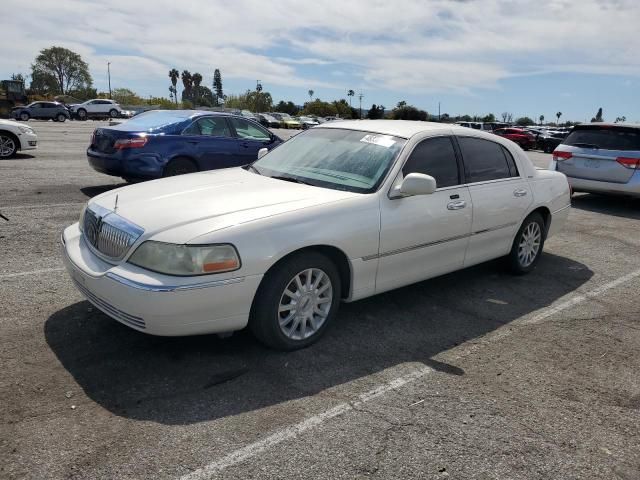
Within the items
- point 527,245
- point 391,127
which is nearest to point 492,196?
point 527,245

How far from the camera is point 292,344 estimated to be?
385 cm

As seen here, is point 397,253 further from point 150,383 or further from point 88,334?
point 88,334

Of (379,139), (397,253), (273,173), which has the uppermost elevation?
(379,139)

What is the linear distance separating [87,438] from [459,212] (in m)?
3.36

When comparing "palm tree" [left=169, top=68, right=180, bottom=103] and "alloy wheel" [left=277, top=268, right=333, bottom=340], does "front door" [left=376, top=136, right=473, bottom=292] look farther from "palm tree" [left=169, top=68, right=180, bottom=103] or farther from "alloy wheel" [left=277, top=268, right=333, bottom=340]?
"palm tree" [left=169, top=68, right=180, bottom=103]

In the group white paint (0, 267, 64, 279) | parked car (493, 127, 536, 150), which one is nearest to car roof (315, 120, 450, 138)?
white paint (0, 267, 64, 279)

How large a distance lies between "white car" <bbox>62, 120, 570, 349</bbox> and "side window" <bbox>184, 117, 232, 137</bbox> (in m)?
4.55

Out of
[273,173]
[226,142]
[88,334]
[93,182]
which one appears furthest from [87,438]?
[93,182]

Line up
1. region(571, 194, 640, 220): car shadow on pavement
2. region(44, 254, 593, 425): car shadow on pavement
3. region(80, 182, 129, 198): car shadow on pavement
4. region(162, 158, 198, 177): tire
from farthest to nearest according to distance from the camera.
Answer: region(571, 194, 640, 220): car shadow on pavement < region(80, 182, 129, 198): car shadow on pavement < region(162, 158, 198, 177): tire < region(44, 254, 593, 425): car shadow on pavement

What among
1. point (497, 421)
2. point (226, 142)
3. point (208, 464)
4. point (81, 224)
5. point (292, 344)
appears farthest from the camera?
point (226, 142)

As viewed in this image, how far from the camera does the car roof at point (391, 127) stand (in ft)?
15.7

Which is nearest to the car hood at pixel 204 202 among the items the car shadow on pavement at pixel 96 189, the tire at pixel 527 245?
the tire at pixel 527 245

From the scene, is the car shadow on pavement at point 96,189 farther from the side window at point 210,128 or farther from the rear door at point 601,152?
the rear door at point 601,152

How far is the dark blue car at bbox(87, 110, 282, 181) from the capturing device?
8812 millimetres
